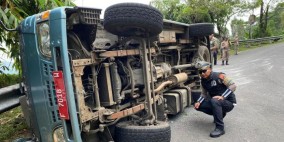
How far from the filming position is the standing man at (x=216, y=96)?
14.3ft

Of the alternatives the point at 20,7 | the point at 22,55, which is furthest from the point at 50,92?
the point at 20,7

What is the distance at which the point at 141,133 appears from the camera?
3.20m

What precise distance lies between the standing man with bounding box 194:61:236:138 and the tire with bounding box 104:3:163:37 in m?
1.75

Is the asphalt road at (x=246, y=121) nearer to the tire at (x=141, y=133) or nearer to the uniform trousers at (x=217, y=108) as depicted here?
the uniform trousers at (x=217, y=108)

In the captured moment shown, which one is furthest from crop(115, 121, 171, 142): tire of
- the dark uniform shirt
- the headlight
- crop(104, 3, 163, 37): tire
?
the dark uniform shirt

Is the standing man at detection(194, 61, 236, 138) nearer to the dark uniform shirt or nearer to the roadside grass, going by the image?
the dark uniform shirt

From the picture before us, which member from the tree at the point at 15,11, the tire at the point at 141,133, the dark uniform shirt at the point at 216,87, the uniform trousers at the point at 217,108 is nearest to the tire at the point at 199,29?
the dark uniform shirt at the point at 216,87

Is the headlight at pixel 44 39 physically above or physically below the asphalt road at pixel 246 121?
above

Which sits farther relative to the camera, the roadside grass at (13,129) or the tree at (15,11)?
the roadside grass at (13,129)

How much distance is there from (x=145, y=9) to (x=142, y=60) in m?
0.75

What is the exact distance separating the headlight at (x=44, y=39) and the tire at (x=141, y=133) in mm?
1242

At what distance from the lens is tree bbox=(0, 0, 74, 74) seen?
145 inches

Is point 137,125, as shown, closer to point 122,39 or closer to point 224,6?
point 122,39

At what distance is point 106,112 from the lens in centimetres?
301
